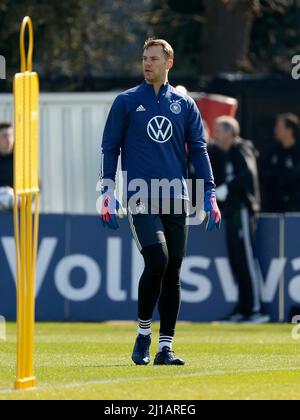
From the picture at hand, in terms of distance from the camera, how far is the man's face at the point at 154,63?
9.61 m

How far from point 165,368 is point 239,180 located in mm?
7154

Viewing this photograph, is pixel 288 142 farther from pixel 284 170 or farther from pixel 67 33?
pixel 67 33

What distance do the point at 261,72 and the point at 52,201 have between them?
36.1 ft

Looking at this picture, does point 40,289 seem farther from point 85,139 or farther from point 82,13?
point 82,13

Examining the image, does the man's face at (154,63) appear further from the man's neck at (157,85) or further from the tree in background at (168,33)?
the tree in background at (168,33)

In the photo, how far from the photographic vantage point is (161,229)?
9609mm

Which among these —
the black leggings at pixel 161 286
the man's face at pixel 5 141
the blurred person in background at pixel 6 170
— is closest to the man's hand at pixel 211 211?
the black leggings at pixel 161 286

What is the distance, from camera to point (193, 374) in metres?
8.98

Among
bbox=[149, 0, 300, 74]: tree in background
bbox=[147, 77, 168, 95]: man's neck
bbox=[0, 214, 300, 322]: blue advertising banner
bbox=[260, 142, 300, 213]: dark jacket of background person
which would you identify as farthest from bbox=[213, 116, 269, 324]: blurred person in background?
bbox=[149, 0, 300, 74]: tree in background

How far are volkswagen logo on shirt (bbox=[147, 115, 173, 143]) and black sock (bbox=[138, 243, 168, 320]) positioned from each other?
72cm

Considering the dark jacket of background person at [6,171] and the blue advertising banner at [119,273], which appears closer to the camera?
the blue advertising banner at [119,273]

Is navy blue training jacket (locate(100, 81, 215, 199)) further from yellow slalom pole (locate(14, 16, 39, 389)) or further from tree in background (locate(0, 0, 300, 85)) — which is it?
tree in background (locate(0, 0, 300, 85))

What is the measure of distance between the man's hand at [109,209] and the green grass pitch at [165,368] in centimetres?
96

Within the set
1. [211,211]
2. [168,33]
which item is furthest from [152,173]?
[168,33]
